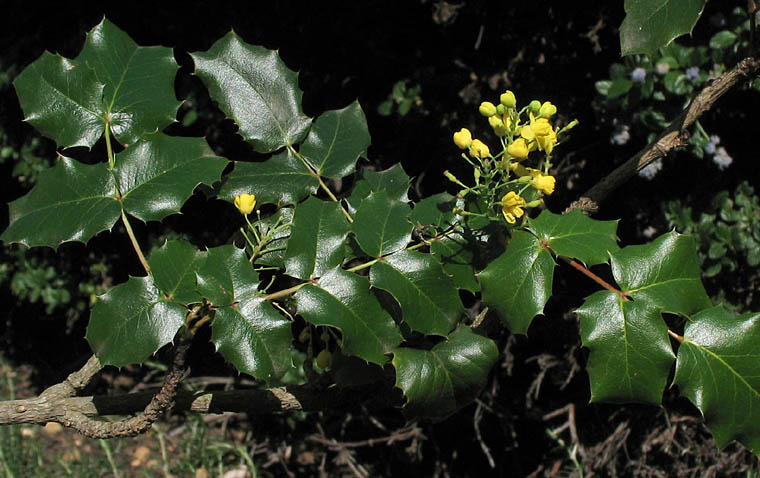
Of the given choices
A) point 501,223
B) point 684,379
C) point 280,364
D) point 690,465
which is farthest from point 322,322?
point 690,465

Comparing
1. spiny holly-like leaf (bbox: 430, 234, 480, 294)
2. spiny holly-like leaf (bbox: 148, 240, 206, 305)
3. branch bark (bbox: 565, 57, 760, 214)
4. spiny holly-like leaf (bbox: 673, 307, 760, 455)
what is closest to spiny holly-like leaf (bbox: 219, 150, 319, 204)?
spiny holly-like leaf (bbox: 148, 240, 206, 305)

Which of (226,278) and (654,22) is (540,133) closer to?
(654,22)

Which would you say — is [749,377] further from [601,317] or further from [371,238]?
[371,238]

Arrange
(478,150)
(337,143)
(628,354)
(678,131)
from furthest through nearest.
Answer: (337,143) < (678,131) < (478,150) < (628,354)

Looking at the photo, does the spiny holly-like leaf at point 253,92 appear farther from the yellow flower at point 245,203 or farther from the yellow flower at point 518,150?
the yellow flower at point 518,150

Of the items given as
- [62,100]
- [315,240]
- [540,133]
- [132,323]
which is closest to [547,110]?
[540,133]

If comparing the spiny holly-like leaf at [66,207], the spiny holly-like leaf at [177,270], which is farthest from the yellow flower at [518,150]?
→ the spiny holly-like leaf at [66,207]
